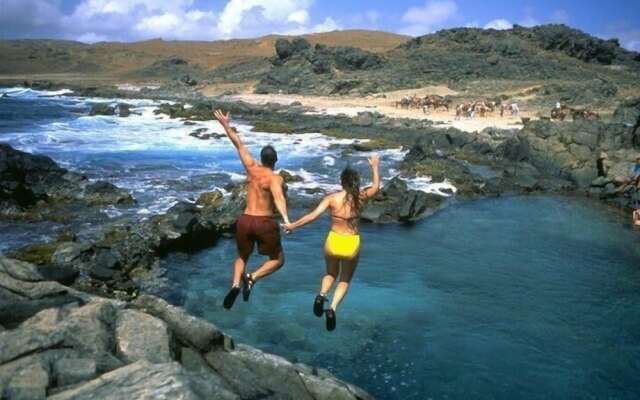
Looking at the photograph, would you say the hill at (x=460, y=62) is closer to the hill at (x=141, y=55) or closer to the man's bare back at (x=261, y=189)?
the hill at (x=141, y=55)

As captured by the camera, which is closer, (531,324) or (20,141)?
(531,324)

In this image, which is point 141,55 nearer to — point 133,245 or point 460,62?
point 460,62

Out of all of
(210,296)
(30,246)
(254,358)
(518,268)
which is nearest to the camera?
(254,358)

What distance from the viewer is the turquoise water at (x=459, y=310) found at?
1257 centimetres

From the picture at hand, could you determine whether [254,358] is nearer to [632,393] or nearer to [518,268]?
[632,393]

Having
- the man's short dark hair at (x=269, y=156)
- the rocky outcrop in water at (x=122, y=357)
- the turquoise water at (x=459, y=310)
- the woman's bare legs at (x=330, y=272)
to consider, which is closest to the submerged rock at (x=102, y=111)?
the turquoise water at (x=459, y=310)

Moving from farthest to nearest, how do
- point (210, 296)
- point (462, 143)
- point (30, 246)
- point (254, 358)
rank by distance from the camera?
point (462, 143) < point (30, 246) < point (210, 296) < point (254, 358)

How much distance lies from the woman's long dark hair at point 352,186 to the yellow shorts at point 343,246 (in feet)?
1.34

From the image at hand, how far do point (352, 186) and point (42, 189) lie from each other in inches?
779

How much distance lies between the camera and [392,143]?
41.9 meters

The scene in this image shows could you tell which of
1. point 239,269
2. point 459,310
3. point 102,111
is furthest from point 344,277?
point 102,111

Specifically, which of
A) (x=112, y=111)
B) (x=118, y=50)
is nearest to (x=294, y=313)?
(x=112, y=111)

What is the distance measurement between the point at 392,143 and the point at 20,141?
26334 mm

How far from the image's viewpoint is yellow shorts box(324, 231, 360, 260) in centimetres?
826
